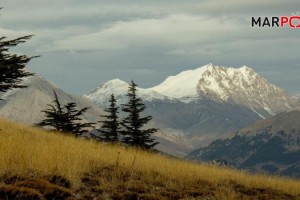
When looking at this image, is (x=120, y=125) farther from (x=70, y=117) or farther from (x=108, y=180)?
(x=108, y=180)

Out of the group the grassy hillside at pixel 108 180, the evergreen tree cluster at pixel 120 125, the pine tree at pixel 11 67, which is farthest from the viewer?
the evergreen tree cluster at pixel 120 125

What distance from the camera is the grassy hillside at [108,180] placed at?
32.0 ft

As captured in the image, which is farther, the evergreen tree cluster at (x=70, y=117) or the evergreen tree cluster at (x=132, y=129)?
the evergreen tree cluster at (x=132, y=129)

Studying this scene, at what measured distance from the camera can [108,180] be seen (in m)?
11.9

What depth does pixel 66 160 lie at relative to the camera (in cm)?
1269

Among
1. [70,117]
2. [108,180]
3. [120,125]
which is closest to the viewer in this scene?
[108,180]

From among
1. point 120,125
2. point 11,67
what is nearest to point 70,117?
point 120,125

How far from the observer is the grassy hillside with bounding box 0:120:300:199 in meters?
9.75

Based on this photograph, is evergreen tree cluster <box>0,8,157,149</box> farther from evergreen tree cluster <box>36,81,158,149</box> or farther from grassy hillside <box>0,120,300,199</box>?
grassy hillside <box>0,120,300,199</box>

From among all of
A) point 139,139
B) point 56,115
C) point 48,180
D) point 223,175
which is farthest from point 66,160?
point 139,139

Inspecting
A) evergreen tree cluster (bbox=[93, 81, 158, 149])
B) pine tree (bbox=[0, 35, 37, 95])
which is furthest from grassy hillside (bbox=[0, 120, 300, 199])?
evergreen tree cluster (bbox=[93, 81, 158, 149])

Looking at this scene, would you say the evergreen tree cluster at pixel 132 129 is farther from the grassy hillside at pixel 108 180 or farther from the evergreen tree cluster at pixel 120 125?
the grassy hillside at pixel 108 180

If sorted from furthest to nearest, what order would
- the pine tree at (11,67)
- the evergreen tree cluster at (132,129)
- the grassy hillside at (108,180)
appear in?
the evergreen tree cluster at (132,129), the pine tree at (11,67), the grassy hillside at (108,180)

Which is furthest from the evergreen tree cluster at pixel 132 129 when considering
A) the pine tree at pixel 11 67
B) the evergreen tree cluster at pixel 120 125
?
the pine tree at pixel 11 67
